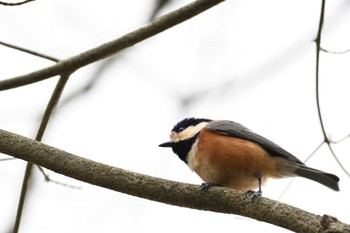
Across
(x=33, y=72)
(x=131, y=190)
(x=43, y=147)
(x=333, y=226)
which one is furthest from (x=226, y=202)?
(x=33, y=72)

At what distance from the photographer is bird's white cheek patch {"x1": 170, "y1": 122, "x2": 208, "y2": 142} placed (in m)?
5.04

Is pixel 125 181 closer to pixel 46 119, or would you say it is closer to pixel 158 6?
pixel 46 119

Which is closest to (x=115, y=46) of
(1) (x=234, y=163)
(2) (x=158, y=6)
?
(2) (x=158, y=6)

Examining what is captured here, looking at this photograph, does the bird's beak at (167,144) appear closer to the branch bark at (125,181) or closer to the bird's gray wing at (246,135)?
the bird's gray wing at (246,135)

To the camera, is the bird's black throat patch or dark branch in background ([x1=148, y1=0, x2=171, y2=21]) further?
the bird's black throat patch

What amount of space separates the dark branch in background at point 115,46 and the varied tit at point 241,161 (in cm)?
125

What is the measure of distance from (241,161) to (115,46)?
1408 mm

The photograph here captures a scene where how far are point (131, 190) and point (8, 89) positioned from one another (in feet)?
4.04

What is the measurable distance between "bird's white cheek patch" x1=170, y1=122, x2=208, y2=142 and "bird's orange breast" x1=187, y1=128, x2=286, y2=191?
Answer: 0.40 m

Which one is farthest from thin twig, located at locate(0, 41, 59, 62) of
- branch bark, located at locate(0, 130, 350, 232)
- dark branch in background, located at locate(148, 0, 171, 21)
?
dark branch in background, located at locate(148, 0, 171, 21)

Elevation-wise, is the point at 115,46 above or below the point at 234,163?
above

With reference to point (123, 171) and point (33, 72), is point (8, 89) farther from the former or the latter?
point (123, 171)

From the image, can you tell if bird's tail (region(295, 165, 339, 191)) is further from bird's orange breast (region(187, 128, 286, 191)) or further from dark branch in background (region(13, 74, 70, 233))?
dark branch in background (region(13, 74, 70, 233))

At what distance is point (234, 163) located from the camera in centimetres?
443
